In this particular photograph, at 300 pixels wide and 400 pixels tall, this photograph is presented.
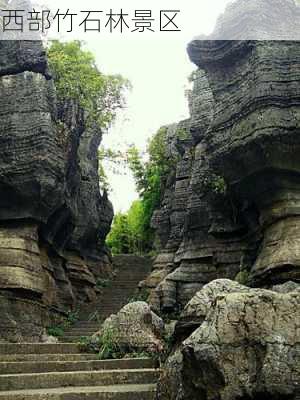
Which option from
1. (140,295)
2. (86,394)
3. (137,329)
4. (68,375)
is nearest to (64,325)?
(140,295)

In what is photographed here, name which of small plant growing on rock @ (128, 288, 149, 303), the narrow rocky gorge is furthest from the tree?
small plant growing on rock @ (128, 288, 149, 303)

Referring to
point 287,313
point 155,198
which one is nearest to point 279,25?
point 287,313

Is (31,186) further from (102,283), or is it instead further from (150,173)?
(150,173)

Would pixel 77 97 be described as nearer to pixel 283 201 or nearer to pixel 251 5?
pixel 251 5

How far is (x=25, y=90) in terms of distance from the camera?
1180 centimetres

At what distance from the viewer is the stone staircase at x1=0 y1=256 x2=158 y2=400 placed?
5.54 metres

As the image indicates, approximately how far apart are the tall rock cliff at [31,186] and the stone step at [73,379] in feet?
13.7

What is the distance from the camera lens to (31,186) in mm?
11273

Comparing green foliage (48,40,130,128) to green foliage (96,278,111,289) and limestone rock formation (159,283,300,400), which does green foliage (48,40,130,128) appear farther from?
limestone rock formation (159,283,300,400)

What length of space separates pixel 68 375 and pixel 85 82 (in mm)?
11576

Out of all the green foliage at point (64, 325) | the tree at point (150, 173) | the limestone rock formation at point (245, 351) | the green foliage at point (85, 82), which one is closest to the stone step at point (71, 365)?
the limestone rock formation at point (245, 351)

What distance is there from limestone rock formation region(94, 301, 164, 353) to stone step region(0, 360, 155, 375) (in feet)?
1.55

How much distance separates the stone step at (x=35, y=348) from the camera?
7703 millimetres

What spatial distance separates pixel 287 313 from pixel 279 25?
8027mm
